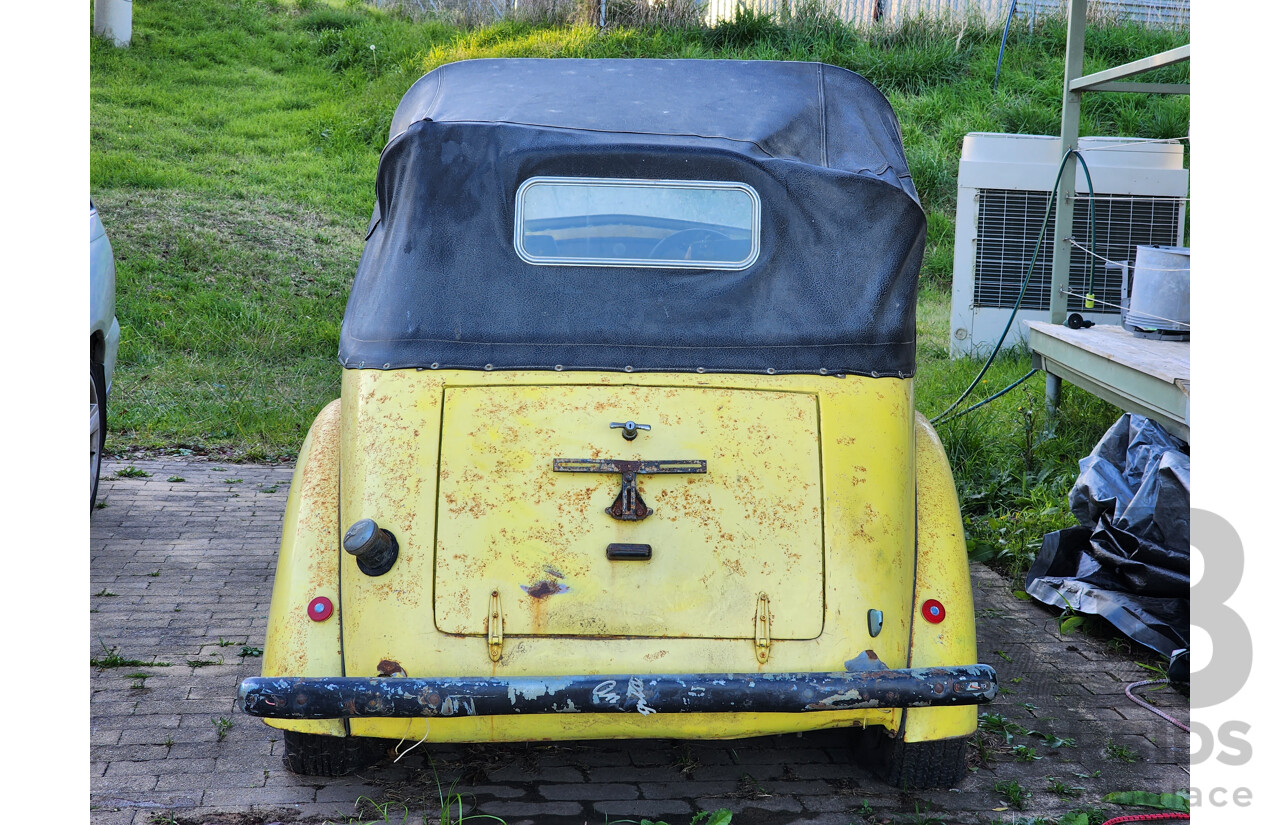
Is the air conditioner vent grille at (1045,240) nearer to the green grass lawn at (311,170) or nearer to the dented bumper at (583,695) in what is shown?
the green grass lawn at (311,170)

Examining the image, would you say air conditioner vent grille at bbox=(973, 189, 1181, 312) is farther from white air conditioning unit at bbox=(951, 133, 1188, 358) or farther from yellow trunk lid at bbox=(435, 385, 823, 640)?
yellow trunk lid at bbox=(435, 385, 823, 640)

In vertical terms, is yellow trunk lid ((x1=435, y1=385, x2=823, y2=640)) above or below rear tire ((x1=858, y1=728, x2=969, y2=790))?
above

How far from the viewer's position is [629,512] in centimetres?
281

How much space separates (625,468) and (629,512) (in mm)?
126

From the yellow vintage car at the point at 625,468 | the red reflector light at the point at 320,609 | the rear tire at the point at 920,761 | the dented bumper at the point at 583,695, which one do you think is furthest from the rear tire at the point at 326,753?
the rear tire at the point at 920,761

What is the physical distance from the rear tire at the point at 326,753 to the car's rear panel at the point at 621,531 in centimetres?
28

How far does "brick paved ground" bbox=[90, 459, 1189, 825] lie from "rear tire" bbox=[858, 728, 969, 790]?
47mm

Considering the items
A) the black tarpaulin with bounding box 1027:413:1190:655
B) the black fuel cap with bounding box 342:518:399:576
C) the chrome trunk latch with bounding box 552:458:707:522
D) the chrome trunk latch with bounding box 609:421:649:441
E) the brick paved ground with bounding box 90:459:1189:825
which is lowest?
the brick paved ground with bounding box 90:459:1189:825

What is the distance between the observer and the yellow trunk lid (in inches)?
108

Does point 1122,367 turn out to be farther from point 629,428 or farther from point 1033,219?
point 1033,219

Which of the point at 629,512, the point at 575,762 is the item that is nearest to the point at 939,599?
the point at 629,512

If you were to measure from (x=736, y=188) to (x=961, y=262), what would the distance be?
620cm

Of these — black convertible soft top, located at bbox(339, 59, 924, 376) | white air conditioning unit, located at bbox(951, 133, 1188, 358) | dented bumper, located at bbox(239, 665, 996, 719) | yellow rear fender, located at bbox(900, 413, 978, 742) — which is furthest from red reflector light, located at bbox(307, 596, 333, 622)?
white air conditioning unit, located at bbox(951, 133, 1188, 358)

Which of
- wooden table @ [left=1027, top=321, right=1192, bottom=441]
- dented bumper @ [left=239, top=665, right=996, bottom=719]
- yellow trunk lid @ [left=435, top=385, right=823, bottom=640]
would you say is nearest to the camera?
dented bumper @ [left=239, top=665, right=996, bottom=719]
